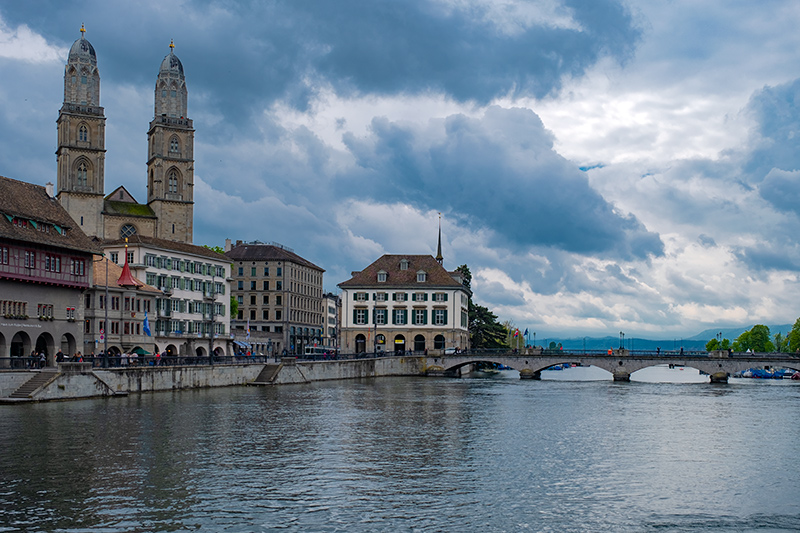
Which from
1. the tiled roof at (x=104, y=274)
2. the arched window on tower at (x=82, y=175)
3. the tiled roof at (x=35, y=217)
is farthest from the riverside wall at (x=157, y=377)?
the arched window on tower at (x=82, y=175)

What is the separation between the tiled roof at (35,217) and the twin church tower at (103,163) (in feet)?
146

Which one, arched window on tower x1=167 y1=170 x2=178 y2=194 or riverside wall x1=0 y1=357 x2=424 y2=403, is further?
arched window on tower x1=167 y1=170 x2=178 y2=194

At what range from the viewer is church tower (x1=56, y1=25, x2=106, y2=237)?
352 feet

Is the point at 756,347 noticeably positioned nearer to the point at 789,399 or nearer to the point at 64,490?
the point at 789,399

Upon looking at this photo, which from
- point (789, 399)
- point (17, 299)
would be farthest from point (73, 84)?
point (789, 399)

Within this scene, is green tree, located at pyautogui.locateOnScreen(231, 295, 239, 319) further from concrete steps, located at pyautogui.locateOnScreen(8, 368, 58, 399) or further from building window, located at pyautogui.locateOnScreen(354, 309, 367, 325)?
concrete steps, located at pyautogui.locateOnScreen(8, 368, 58, 399)

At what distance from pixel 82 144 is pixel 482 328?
66.4 metres

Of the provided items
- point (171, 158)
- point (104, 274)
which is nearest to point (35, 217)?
point (104, 274)

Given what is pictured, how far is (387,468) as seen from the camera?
1187 inches

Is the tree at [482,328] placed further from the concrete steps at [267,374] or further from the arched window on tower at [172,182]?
the concrete steps at [267,374]

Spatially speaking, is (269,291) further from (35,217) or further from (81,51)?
(35,217)

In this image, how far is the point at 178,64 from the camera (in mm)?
125062

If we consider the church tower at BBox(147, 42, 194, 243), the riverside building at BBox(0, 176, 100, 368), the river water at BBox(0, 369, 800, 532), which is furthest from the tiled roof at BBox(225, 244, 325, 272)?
the river water at BBox(0, 369, 800, 532)

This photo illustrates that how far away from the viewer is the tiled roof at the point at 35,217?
187ft
